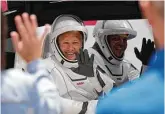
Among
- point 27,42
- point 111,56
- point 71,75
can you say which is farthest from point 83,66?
point 27,42

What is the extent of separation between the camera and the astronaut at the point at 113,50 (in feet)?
8.48

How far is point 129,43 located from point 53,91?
5.95 feet

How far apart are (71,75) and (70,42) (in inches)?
7.4

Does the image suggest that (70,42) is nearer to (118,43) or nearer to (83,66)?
(83,66)

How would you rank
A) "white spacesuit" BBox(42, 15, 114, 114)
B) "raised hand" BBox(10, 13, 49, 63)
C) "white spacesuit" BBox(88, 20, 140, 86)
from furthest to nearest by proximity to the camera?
"white spacesuit" BBox(88, 20, 140, 86) < "white spacesuit" BBox(42, 15, 114, 114) < "raised hand" BBox(10, 13, 49, 63)

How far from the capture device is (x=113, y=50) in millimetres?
2711

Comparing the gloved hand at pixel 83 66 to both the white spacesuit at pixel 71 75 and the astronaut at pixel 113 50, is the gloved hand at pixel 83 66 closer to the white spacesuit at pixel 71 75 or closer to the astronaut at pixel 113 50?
the white spacesuit at pixel 71 75

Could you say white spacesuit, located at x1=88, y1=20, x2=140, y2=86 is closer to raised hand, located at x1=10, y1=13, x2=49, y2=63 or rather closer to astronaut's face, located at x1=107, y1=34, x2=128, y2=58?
astronaut's face, located at x1=107, y1=34, x2=128, y2=58

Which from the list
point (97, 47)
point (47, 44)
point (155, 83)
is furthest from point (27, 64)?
point (97, 47)

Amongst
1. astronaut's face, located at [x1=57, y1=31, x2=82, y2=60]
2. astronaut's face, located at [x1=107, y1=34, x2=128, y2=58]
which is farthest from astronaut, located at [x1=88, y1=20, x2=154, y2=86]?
astronaut's face, located at [x1=57, y1=31, x2=82, y2=60]

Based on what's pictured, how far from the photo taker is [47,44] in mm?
2477

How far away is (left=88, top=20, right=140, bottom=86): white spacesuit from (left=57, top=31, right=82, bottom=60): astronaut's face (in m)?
0.15

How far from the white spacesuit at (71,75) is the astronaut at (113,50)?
16 centimetres

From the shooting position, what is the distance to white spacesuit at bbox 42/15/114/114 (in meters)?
2.30
